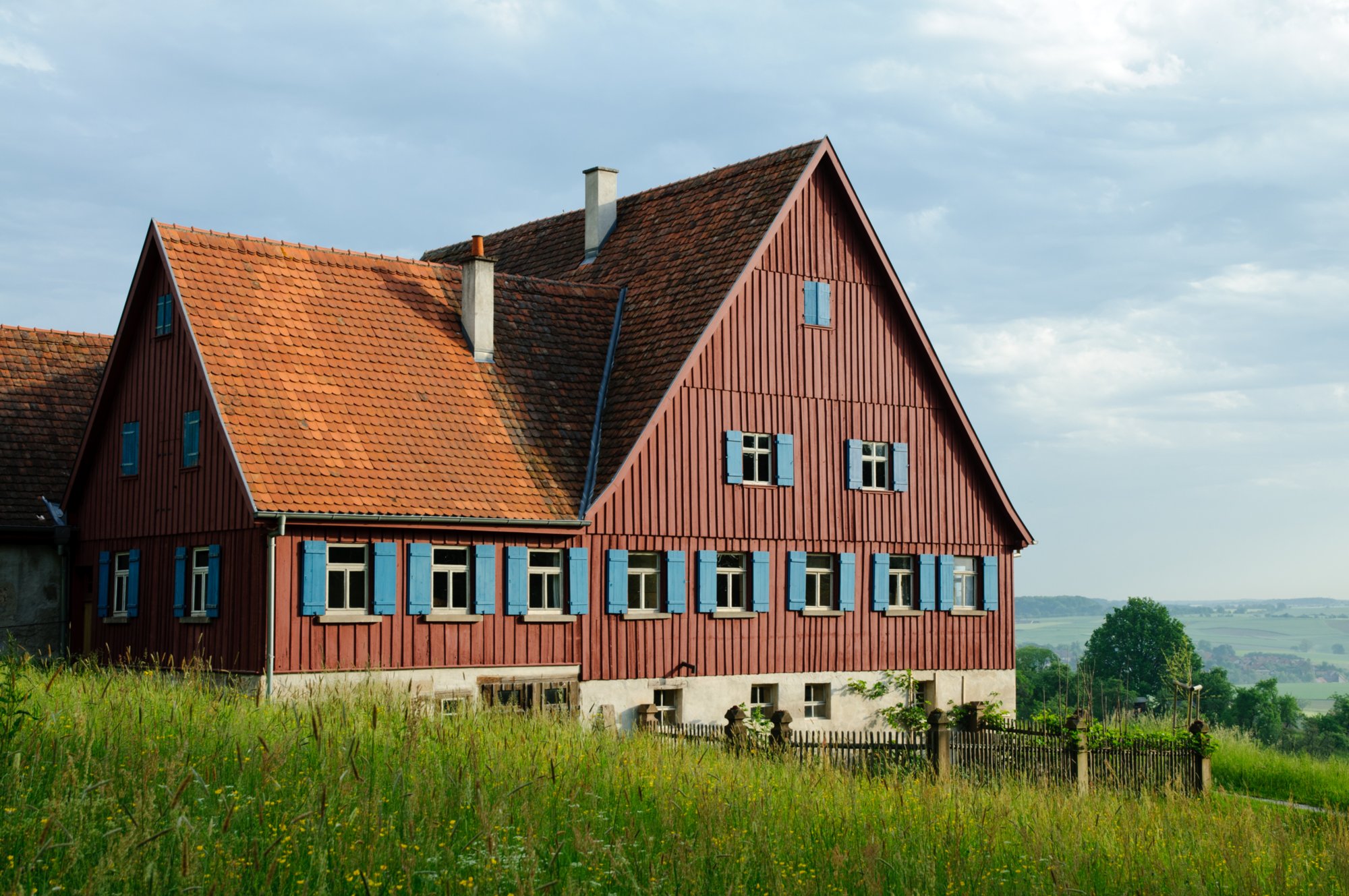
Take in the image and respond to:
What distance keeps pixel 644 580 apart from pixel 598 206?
10.7 meters

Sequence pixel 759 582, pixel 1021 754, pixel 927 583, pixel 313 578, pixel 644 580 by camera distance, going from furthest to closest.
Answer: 1. pixel 927 583
2. pixel 759 582
3. pixel 644 580
4. pixel 313 578
5. pixel 1021 754

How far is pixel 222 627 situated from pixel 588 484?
6.72 meters

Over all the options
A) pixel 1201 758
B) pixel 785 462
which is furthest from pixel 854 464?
pixel 1201 758

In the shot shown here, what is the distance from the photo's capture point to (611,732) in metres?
16.7

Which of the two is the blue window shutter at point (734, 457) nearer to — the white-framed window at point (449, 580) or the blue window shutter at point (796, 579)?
the blue window shutter at point (796, 579)

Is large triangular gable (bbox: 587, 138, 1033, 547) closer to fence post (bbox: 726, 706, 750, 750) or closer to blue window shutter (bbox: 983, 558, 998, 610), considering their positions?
blue window shutter (bbox: 983, 558, 998, 610)

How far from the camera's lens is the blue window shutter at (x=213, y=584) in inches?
971

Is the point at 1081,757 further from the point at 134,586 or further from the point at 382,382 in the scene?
the point at 134,586

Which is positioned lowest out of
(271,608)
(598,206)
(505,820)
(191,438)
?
(505,820)

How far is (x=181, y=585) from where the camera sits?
2586 centimetres

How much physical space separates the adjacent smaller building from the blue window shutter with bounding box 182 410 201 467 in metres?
5.05

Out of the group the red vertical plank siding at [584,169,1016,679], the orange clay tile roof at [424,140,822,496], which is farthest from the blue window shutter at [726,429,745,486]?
the orange clay tile roof at [424,140,822,496]

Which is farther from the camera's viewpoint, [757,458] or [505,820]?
[757,458]

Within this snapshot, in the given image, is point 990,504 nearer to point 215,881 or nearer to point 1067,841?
point 1067,841
